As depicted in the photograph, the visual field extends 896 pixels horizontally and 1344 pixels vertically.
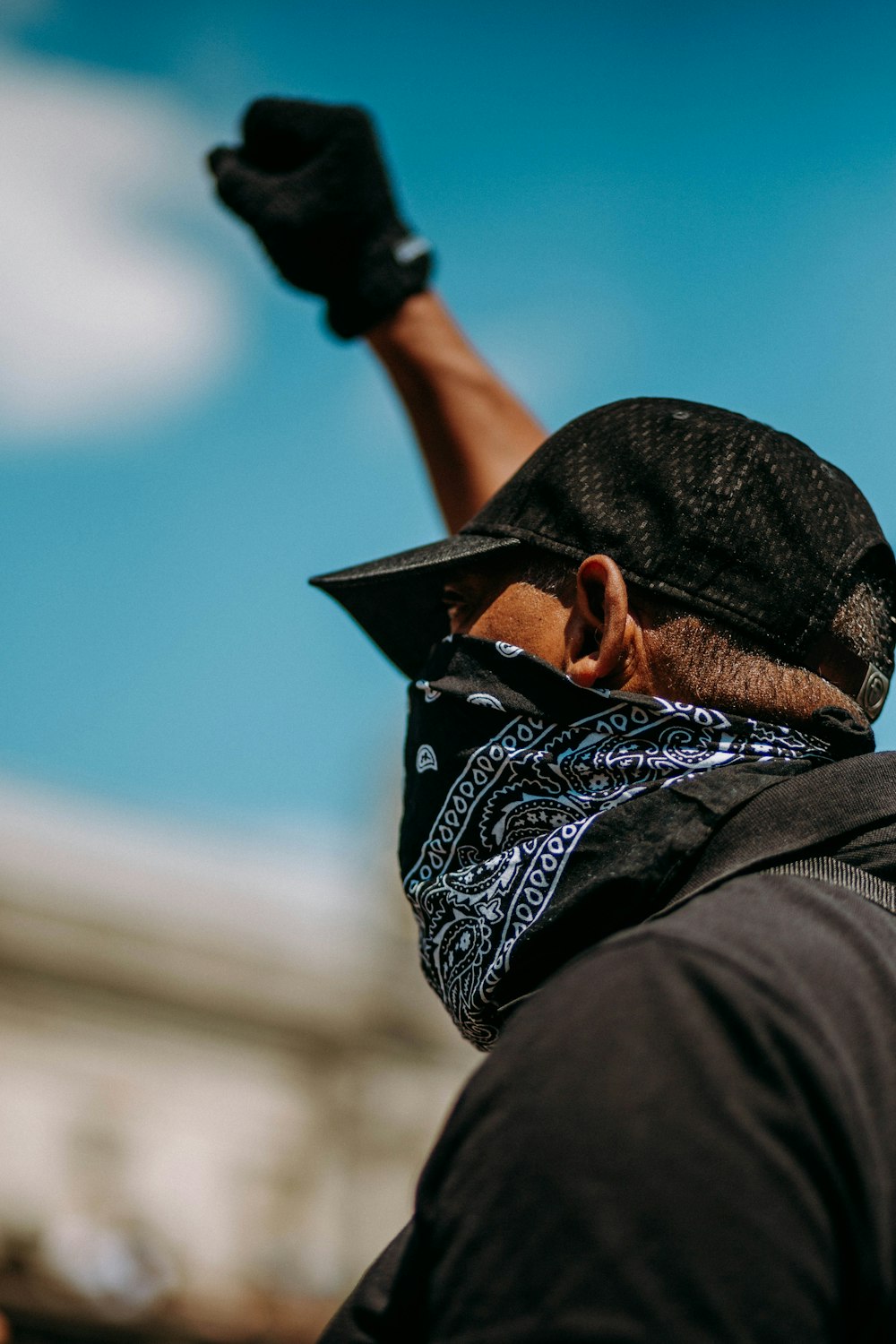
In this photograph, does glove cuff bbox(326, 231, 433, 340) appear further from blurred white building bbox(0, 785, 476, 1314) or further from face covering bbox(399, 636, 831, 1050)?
blurred white building bbox(0, 785, 476, 1314)

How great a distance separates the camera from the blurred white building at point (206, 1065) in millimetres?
24469

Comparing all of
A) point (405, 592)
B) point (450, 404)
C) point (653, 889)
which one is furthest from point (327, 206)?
point (653, 889)

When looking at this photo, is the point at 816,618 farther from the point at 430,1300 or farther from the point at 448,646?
the point at 430,1300

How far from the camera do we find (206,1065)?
2711cm

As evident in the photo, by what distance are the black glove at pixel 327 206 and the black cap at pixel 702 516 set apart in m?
1.21

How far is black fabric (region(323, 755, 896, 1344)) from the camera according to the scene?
1275 millimetres

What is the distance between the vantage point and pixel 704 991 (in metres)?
1.40

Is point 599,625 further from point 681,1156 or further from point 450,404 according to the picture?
point 450,404

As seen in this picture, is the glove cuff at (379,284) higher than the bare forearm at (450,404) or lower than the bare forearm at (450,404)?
higher

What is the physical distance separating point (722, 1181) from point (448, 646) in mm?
1116

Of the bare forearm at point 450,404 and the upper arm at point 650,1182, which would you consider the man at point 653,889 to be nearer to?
the upper arm at point 650,1182

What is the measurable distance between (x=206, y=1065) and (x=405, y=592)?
26.0 m

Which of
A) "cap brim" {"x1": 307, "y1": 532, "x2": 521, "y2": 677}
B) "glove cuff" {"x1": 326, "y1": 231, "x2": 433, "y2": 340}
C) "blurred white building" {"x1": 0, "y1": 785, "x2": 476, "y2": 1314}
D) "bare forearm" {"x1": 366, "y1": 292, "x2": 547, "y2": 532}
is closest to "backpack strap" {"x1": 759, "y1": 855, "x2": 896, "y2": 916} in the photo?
"cap brim" {"x1": 307, "y1": 532, "x2": 521, "y2": 677}

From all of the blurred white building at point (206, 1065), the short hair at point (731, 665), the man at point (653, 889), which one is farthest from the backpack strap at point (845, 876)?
the blurred white building at point (206, 1065)
